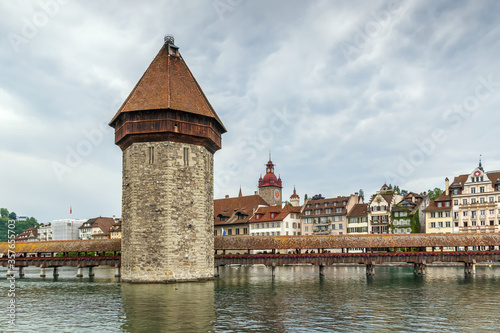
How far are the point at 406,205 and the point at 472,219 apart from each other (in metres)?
8.82

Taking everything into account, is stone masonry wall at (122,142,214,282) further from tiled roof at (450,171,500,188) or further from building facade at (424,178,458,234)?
tiled roof at (450,171,500,188)

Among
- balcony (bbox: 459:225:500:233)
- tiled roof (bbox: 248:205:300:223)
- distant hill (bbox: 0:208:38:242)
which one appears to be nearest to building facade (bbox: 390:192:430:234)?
balcony (bbox: 459:225:500:233)

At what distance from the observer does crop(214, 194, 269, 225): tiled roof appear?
7269cm

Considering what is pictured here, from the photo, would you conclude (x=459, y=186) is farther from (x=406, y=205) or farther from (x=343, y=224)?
(x=343, y=224)

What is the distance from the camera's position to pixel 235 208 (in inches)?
2953

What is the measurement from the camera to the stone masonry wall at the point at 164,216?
29688 mm

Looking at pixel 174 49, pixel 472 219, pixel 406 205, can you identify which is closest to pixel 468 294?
pixel 174 49

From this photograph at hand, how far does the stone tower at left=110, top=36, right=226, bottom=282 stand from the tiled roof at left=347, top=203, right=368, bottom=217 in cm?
3978

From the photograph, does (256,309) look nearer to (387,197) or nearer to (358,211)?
(358,211)

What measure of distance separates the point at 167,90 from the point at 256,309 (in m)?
16.5

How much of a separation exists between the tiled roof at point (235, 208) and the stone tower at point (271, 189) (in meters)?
11.7

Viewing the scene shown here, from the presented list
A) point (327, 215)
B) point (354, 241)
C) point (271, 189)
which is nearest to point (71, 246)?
point (354, 241)

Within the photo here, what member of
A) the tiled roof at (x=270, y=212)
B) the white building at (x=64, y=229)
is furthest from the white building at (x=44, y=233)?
the tiled roof at (x=270, y=212)

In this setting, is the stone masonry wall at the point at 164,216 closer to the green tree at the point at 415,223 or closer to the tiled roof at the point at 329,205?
the green tree at the point at 415,223
